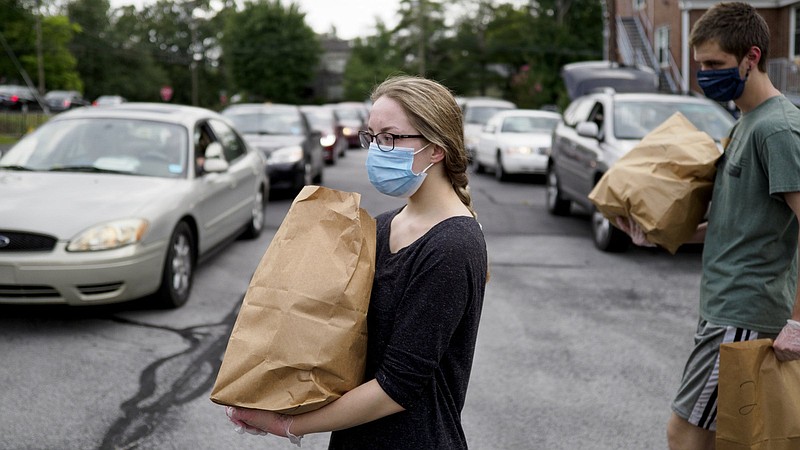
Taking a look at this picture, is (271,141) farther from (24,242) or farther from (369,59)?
(369,59)

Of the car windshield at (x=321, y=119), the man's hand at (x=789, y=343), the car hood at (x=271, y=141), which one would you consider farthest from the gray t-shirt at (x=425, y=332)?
the car windshield at (x=321, y=119)

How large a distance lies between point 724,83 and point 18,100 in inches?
1676

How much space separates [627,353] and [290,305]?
4.29m

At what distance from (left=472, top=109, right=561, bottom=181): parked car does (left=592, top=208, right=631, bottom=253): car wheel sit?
6.55m

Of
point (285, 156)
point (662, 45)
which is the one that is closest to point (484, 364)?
point (285, 156)

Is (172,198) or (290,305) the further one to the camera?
(172,198)

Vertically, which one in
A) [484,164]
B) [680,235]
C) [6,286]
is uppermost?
[680,235]

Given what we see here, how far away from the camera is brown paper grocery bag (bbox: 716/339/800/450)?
2562 mm

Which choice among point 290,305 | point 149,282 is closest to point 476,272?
point 290,305

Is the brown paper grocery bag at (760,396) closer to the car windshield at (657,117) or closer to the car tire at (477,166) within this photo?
the car windshield at (657,117)

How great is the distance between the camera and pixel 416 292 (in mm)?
1812

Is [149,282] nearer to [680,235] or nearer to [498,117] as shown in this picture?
[680,235]

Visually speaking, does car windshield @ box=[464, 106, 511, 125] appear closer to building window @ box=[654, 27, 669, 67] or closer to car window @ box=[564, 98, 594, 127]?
car window @ box=[564, 98, 594, 127]

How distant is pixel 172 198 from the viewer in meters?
6.55
